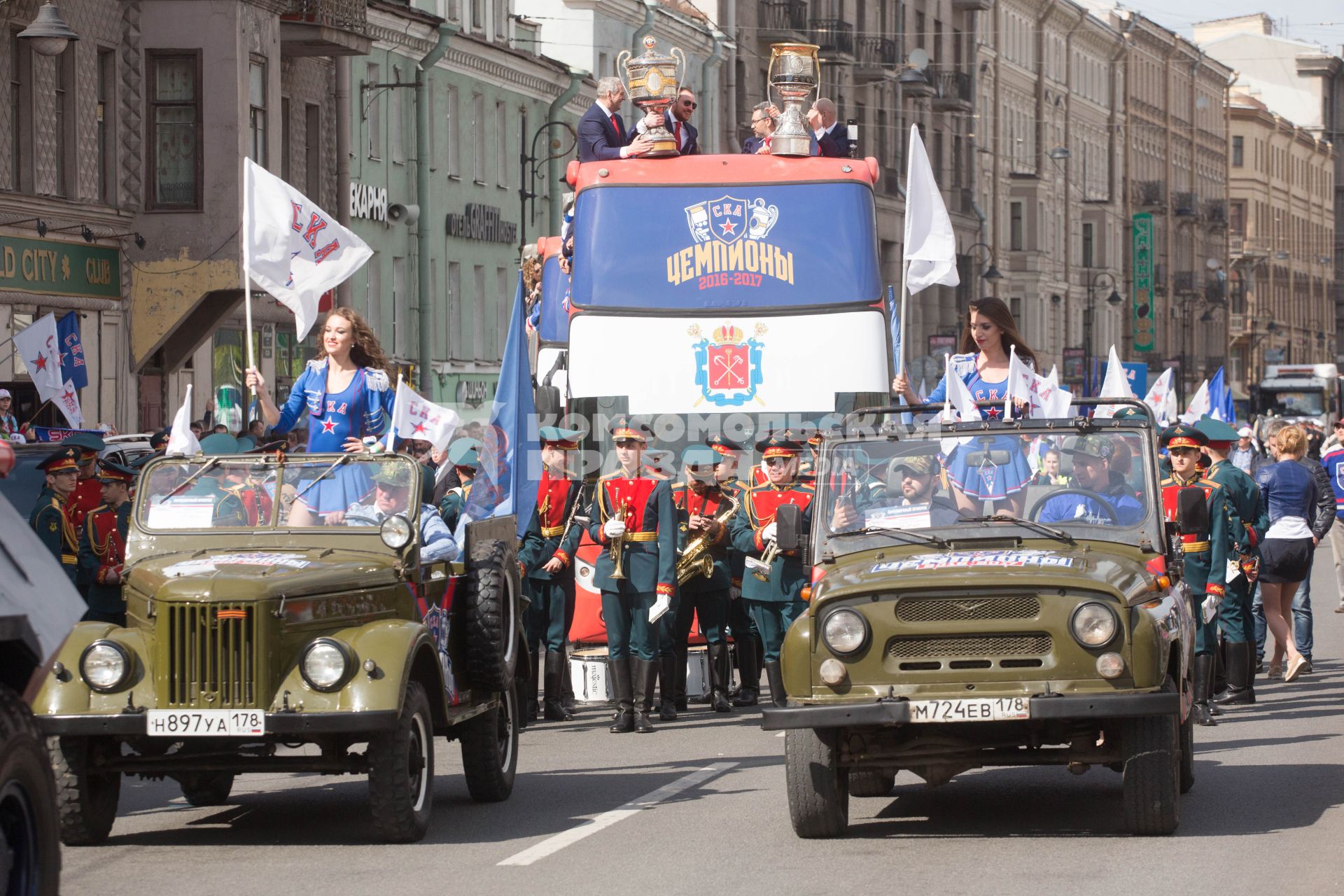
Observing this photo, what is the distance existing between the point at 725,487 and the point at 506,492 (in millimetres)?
3901

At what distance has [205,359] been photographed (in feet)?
112

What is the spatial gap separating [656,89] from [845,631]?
10379 millimetres

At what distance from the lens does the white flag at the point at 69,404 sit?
22625mm

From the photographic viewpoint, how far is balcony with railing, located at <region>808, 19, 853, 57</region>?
212ft

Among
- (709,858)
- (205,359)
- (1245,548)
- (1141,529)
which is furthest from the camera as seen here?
(205,359)

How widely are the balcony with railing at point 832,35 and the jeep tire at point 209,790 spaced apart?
2115 inches

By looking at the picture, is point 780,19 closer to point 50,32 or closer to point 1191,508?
point 50,32

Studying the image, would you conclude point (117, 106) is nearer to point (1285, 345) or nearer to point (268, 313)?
point (268, 313)

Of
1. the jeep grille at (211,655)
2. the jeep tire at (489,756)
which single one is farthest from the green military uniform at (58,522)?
the jeep grille at (211,655)

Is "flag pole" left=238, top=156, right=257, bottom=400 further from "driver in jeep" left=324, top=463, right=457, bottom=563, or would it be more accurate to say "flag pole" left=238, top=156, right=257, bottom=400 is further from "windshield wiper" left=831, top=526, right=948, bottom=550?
"windshield wiper" left=831, top=526, right=948, bottom=550

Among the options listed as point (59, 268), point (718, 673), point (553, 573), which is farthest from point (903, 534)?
point (59, 268)

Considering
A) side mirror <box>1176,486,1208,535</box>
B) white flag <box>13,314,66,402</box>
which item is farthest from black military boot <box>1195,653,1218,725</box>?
white flag <box>13,314,66,402</box>

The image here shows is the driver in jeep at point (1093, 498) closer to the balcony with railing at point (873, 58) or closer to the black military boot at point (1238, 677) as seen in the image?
the black military boot at point (1238, 677)

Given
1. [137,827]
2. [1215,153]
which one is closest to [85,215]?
[137,827]
